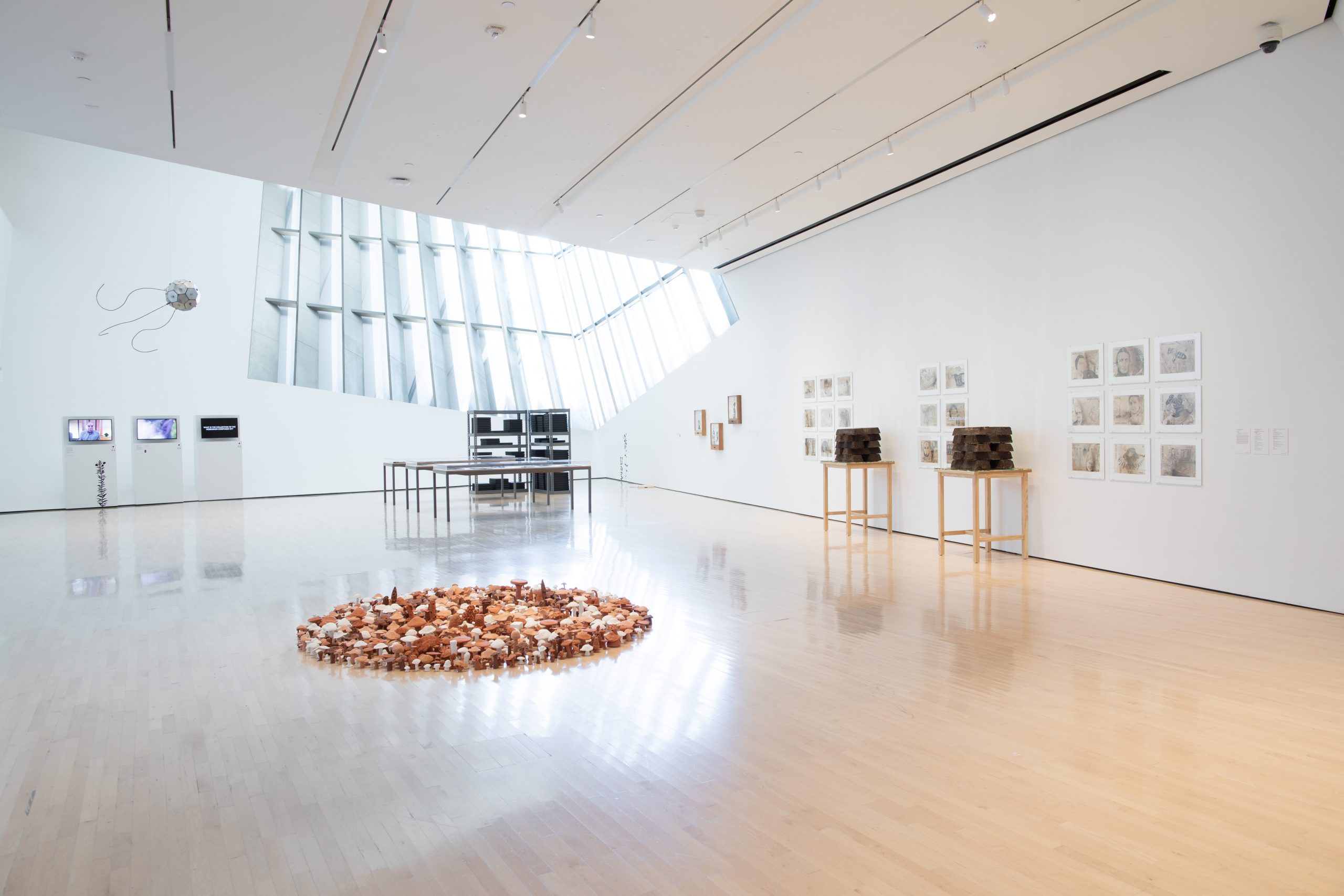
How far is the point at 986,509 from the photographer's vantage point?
25.9 feet

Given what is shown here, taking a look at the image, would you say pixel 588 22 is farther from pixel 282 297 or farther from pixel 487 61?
pixel 282 297

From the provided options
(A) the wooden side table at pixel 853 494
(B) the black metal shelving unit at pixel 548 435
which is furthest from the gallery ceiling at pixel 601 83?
(B) the black metal shelving unit at pixel 548 435

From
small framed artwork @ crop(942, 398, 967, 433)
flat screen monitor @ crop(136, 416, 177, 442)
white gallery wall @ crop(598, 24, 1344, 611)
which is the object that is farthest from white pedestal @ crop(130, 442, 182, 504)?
small framed artwork @ crop(942, 398, 967, 433)

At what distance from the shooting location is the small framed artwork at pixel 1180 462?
6043 millimetres

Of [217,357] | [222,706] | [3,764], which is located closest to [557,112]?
[222,706]

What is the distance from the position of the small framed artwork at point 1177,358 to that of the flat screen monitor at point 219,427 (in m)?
14.6

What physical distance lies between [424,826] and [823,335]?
9122 millimetres

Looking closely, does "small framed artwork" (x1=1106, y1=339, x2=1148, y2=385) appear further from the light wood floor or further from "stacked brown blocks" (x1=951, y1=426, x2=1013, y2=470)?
the light wood floor

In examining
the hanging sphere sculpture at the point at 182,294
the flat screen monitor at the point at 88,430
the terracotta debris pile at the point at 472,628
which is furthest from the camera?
the flat screen monitor at the point at 88,430

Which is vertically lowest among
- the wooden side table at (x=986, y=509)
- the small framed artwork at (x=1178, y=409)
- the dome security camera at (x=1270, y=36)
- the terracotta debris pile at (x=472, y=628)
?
the terracotta debris pile at (x=472, y=628)

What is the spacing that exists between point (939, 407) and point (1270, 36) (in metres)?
4.25

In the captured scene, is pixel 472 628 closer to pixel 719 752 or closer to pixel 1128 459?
pixel 719 752

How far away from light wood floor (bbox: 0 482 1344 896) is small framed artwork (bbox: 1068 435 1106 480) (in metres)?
1.06

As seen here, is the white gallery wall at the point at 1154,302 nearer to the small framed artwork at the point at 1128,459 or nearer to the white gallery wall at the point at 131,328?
the small framed artwork at the point at 1128,459
